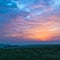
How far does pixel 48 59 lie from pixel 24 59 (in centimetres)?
348

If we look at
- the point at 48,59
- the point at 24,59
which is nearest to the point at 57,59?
the point at 48,59

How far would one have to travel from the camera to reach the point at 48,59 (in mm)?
24484

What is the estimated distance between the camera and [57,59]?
24.9 m

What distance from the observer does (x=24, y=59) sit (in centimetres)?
2428

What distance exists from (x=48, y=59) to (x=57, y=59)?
57.2 inches

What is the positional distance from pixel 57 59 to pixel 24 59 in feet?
A: 16.1

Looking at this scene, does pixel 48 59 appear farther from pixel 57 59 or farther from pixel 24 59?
pixel 24 59
